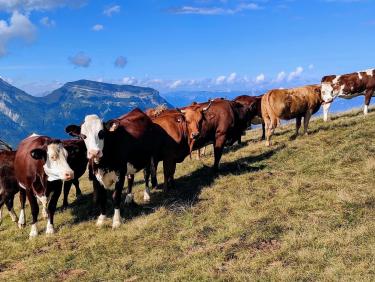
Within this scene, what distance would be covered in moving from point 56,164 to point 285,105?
1122cm

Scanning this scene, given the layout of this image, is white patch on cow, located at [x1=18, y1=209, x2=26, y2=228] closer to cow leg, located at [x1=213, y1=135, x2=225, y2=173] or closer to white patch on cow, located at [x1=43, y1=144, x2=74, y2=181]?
white patch on cow, located at [x1=43, y1=144, x2=74, y2=181]

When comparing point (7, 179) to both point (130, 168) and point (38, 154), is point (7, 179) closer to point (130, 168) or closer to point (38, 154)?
point (38, 154)

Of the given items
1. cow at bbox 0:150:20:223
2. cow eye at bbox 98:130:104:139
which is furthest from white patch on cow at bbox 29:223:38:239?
cow eye at bbox 98:130:104:139

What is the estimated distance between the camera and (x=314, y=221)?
9914 millimetres

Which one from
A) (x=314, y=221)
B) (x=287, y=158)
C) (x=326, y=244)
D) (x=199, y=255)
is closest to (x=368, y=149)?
(x=287, y=158)

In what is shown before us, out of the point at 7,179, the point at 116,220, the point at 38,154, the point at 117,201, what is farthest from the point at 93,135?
the point at 7,179

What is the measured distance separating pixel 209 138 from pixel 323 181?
183 inches

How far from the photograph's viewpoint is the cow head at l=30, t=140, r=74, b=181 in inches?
452

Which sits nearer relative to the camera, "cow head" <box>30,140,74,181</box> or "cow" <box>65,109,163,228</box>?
"cow" <box>65,109,163,228</box>

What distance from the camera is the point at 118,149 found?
1220cm

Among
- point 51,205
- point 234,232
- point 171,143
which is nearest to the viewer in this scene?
point 234,232

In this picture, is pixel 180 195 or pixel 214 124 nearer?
pixel 180 195

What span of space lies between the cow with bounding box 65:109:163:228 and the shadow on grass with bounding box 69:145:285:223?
1119mm

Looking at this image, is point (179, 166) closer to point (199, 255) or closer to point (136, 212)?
point (136, 212)
